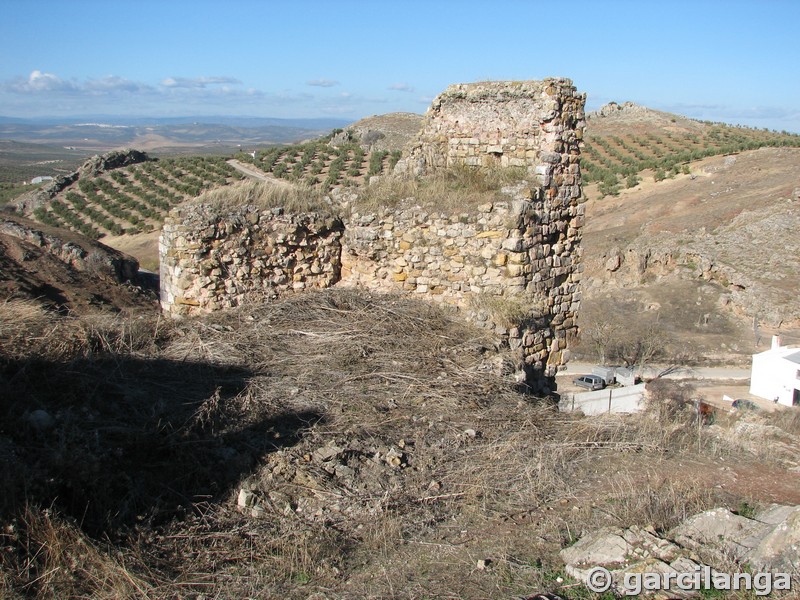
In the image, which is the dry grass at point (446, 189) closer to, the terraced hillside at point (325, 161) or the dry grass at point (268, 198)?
the dry grass at point (268, 198)

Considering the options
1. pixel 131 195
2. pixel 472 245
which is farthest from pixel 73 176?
pixel 472 245

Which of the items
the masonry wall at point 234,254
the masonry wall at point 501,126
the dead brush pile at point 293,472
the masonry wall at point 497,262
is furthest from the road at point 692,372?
the dead brush pile at point 293,472

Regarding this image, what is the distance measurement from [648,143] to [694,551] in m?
51.4

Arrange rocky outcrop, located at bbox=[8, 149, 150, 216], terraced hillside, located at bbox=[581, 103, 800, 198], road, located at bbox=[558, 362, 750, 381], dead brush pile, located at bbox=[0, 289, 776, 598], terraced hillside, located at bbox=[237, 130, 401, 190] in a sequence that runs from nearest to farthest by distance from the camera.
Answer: dead brush pile, located at bbox=[0, 289, 776, 598] → road, located at bbox=[558, 362, 750, 381] → terraced hillside, located at bbox=[237, 130, 401, 190] → rocky outcrop, located at bbox=[8, 149, 150, 216] → terraced hillside, located at bbox=[581, 103, 800, 198]

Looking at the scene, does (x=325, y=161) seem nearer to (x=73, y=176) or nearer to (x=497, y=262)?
(x=73, y=176)

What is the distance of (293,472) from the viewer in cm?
415

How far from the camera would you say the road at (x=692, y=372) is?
19391 mm

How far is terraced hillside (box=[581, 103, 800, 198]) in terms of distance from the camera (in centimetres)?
4119

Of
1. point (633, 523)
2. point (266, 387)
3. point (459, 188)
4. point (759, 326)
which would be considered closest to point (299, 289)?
point (459, 188)

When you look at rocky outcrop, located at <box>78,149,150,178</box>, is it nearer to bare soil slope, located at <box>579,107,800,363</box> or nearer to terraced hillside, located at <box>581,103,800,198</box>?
terraced hillside, located at <box>581,103,800,198</box>

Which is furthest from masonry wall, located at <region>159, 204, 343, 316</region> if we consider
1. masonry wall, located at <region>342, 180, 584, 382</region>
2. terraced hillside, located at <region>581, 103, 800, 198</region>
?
terraced hillside, located at <region>581, 103, 800, 198</region>

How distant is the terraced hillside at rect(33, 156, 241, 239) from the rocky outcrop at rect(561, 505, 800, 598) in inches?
1304

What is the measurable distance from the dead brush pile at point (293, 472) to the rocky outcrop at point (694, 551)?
185 mm

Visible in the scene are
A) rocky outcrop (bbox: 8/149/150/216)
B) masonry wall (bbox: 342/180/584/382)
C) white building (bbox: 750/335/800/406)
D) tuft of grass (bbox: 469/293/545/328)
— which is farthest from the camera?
rocky outcrop (bbox: 8/149/150/216)
